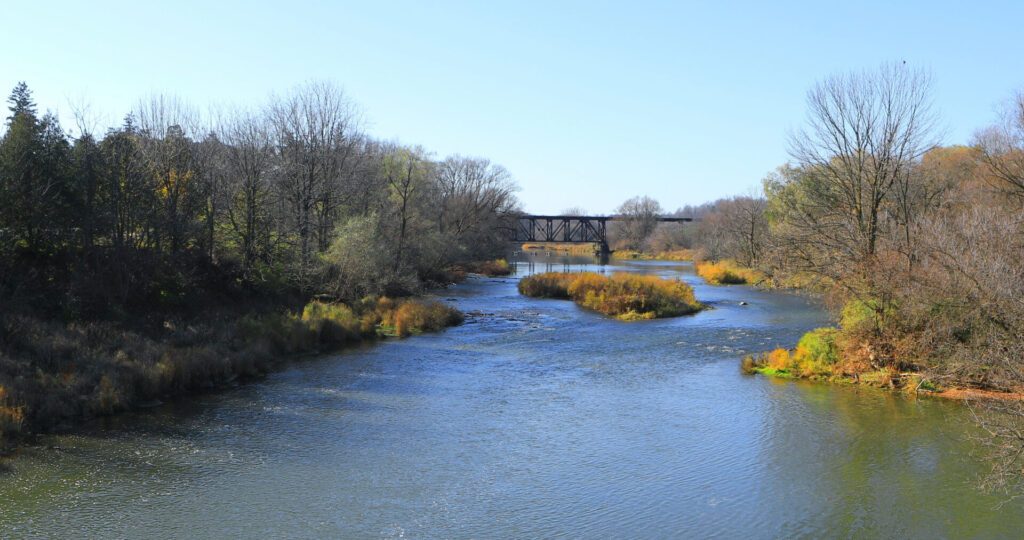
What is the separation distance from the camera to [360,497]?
12.2m

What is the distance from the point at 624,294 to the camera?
3803 cm

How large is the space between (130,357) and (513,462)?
37.2ft

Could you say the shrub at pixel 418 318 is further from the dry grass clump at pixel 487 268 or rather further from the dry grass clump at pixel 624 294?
the dry grass clump at pixel 487 268

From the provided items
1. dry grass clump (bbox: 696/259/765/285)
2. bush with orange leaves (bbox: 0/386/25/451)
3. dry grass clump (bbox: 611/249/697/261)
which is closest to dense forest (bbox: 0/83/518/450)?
bush with orange leaves (bbox: 0/386/25/451)

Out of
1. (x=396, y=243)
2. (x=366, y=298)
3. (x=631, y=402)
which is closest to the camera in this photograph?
(x=631, y=402)

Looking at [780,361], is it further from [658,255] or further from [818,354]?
[658,255]

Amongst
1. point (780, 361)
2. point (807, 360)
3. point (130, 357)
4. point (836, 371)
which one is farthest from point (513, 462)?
point (807, 360)

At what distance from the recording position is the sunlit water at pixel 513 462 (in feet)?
37.3

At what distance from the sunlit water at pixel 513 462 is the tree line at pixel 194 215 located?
7.94 metres

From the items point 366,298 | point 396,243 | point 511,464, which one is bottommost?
point 511,464

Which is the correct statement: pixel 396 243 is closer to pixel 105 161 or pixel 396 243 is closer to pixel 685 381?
pixel 105 161

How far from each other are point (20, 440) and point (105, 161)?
1274 cm

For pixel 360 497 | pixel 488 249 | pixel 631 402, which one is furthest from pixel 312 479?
pixel 488 249

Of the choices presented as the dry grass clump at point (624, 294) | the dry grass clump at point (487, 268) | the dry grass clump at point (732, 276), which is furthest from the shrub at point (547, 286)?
the dry grass clump at point (487, 268)
